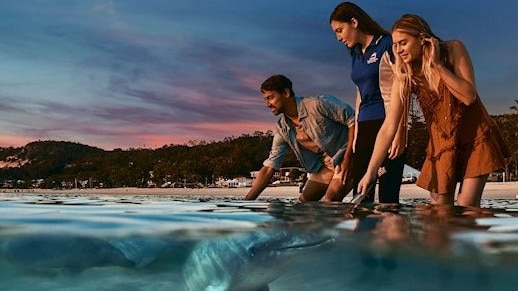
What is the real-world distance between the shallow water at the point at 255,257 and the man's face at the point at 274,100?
388cm

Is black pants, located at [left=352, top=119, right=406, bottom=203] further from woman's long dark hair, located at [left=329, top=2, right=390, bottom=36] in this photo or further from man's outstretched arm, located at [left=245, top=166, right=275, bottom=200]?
man's outstretched arm, located at [left=245, top=166, right=275, bottom=200]

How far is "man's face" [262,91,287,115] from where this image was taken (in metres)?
6.71

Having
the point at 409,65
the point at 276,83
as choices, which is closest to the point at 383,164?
the point at 276,83

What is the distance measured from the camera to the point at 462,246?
8.05 ft

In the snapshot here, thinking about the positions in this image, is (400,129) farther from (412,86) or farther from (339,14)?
(339,14)

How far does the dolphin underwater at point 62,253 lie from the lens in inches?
97.3

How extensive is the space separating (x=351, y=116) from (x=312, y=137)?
449 mm

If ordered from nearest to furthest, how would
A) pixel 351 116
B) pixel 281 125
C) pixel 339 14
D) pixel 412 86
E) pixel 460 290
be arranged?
pixel 460 290 < pixel 412 86 < pixel 339 14 < pixel 351 116 < pixel 281 125

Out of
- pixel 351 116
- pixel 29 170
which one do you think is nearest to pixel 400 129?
pixel 351 116

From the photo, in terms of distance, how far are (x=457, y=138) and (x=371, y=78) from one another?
1480mm

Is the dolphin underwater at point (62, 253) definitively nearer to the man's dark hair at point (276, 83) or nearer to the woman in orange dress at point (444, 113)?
the woman in orange dress at point (444, 113)

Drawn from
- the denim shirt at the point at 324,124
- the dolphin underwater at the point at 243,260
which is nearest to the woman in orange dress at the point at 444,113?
the denim shirt at the point at 324,124

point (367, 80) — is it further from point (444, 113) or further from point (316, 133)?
point (444, 113)

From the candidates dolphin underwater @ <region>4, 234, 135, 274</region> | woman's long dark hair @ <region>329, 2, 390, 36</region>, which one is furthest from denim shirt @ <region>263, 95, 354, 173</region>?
dolphin underwater @ <region>4, 234, 135, 274</region>
